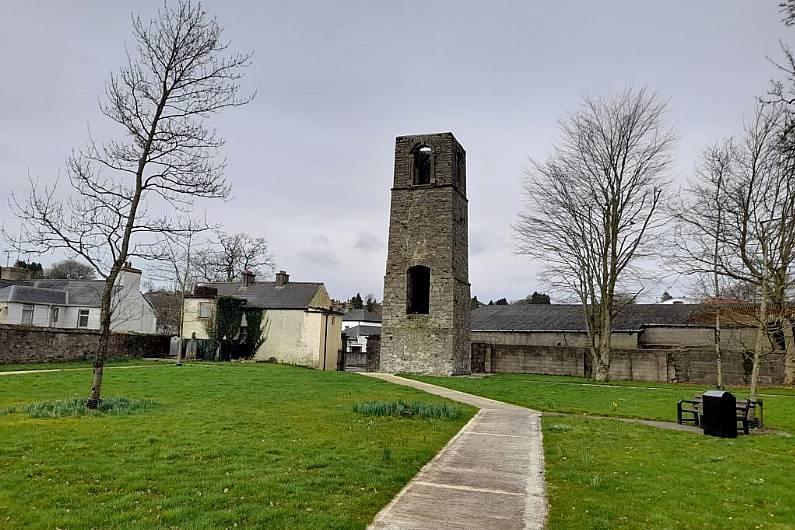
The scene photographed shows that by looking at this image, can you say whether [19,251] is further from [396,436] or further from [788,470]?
[788,470]

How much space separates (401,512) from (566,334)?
112ft

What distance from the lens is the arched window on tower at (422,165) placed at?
94.2ft

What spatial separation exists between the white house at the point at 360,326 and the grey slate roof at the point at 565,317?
21.8 meters

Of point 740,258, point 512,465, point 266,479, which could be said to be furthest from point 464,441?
point 740,258

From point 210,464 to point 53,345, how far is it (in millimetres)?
23855

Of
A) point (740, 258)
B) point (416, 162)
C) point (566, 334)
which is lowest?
point (566, 334)

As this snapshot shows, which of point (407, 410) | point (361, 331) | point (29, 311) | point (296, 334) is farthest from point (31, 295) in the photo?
point (361, 331)

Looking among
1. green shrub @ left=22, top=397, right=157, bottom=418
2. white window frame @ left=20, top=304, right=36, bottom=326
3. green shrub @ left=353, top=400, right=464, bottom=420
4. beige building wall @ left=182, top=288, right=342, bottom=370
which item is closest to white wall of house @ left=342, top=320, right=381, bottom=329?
beige building wall @ left=182, top=288, right=342, bottom=370

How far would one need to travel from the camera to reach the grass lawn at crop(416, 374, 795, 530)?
544 cm

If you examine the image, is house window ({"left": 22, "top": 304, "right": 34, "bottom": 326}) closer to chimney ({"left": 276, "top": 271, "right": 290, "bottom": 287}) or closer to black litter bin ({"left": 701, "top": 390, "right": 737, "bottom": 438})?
chimney ({"left": 276, "top": 271, "right": 290, "bottom": 287})

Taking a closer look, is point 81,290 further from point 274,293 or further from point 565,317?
point 565,317

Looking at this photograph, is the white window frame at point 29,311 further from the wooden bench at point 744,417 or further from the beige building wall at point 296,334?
the wooden bench at point 744,417

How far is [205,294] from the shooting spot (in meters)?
37.1

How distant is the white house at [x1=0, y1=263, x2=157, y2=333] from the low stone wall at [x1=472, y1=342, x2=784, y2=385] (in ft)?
72.5
